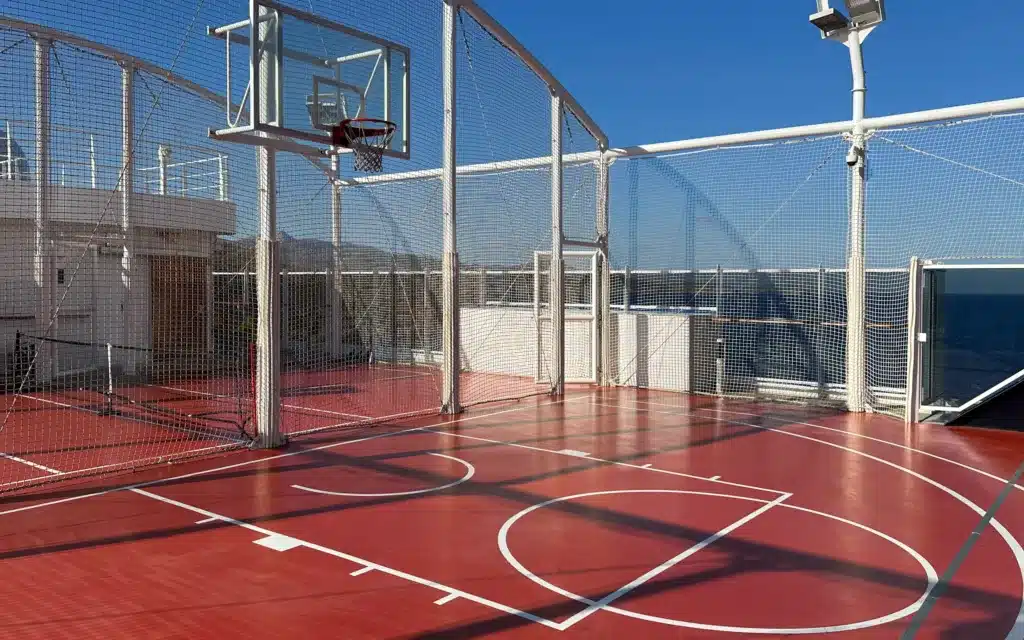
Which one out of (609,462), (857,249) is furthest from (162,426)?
(857,249)

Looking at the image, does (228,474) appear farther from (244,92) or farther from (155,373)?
(155,373)

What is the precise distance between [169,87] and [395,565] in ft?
28.0

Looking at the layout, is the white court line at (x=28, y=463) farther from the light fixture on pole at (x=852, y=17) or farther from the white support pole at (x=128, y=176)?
the light fixture on pole at (x=852, y=17)

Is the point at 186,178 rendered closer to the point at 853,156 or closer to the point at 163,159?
the point at 163,159

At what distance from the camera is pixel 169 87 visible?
11.0 meters

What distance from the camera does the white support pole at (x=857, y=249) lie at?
11.6 m


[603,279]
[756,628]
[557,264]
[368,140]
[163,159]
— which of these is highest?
[163,159]

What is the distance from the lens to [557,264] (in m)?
13.5

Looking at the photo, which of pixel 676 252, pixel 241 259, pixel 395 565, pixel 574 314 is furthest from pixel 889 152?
pixel 241 259

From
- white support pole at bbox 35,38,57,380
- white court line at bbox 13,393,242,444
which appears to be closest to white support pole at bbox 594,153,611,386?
white court line at bbox 13,393,242,444

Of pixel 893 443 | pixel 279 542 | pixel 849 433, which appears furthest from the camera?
pixel 849 433

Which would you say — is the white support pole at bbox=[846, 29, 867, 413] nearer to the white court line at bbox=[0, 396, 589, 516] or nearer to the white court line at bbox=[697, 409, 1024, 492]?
the white court line at bbox=[697, 409, 1024, 492]

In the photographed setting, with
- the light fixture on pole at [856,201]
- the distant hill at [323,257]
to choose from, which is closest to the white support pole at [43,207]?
the distant hill at [323,257]

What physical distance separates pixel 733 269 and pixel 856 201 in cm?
232
